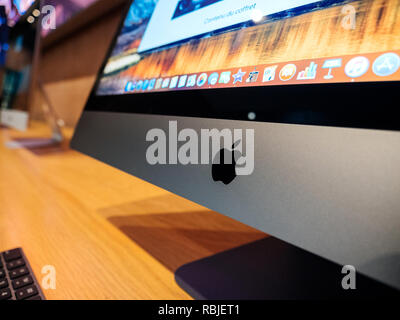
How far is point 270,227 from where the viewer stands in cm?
17

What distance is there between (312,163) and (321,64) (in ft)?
0.24

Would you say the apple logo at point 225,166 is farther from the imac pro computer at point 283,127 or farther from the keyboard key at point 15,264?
the keyboard key at point 15,264

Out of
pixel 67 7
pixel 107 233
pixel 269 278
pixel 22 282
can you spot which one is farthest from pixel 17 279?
pixel 67 7

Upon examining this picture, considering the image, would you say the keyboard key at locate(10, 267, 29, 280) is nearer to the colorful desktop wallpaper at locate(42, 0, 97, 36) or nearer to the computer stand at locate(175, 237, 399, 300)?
the computer stand at locate(175, 237, 399, 300)

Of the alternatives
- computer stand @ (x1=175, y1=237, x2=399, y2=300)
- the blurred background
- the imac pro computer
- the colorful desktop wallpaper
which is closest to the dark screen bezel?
the imac pro computer

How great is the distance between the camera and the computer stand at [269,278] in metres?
0.23

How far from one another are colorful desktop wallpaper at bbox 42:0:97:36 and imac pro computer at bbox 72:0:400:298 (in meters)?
1.06

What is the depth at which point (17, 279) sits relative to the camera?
0.24 m

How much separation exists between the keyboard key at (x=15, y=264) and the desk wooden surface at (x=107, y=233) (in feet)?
0.04

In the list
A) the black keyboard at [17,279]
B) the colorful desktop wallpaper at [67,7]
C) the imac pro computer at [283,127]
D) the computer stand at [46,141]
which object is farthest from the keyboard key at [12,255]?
the colorful desktop wallpaper at [67,7]

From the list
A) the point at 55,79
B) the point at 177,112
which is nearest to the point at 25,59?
the point at 55,79

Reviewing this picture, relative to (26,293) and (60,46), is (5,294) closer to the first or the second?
(26,293)

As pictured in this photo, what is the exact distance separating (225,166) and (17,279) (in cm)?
21
